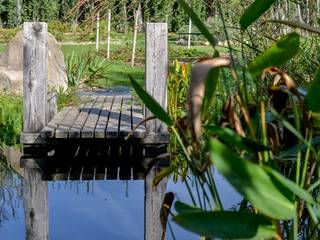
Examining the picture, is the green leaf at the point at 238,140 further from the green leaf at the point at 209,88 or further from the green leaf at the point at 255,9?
the green leaf at the point at 255,9

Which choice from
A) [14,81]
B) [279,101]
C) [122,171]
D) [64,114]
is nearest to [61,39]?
[14,81]

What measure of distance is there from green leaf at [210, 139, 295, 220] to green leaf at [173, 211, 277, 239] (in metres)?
0.05

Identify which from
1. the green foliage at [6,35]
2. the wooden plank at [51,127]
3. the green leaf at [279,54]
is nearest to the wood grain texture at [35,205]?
the wooden plank at [51,127]

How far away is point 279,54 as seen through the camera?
971 millimetres

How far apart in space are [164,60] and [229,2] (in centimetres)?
85

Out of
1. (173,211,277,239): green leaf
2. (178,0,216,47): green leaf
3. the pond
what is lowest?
the pond

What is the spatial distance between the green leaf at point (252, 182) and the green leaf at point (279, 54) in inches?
7.9

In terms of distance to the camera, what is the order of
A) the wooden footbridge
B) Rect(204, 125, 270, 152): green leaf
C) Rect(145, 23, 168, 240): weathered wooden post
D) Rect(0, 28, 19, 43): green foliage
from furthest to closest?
Rect(0, 28, 19, 43): green foliage → Rect(145, 23, 168, 240): weathered wooden post → the wooden footbridge → Rect(204, 125, 270, 152): green leaf

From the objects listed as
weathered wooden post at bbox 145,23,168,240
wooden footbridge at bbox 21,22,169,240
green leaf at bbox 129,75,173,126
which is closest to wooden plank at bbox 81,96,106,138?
wooden footbridge at bbox 21,22,169,240

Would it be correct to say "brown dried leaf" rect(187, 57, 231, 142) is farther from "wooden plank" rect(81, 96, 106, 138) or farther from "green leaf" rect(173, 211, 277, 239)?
"wooden plank" rect(81, 96, 106, 138)

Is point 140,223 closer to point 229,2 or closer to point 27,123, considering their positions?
point 27,123

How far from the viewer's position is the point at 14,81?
Answer: 962cm

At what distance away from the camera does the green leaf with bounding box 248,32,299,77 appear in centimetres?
95

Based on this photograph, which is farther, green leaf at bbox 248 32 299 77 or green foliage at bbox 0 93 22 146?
green foliage at bbox 0 93 22 146
